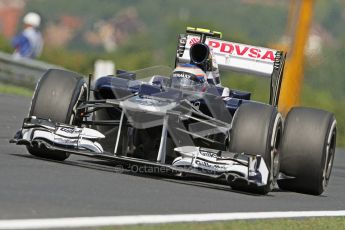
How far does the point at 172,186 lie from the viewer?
31.8ft

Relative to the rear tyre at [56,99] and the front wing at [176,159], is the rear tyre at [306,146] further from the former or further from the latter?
the rear tyre at [56,99]

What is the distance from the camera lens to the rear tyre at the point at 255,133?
32.7ft

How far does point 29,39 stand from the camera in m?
25.3

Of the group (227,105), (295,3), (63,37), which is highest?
(63,37)

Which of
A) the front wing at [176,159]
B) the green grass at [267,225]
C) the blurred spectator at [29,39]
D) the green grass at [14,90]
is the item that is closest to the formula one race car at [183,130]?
the front wing at [176,159]

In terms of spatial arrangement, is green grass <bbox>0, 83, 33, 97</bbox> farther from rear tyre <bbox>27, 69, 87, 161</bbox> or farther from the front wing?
the front wing

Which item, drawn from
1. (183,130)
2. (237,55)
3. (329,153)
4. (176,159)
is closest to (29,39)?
(237,55)

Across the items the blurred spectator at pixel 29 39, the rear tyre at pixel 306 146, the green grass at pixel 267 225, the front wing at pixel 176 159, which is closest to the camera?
the green grass at pixel 267 225

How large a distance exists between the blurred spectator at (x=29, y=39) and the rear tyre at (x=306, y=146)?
1488 cm

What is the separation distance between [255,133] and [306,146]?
0.87 metres

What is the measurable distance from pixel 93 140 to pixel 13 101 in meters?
8.93

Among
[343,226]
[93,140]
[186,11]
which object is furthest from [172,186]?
[186,11]

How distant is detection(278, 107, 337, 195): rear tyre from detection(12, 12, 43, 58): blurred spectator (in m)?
14.9

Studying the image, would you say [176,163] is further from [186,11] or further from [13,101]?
[186,11]
